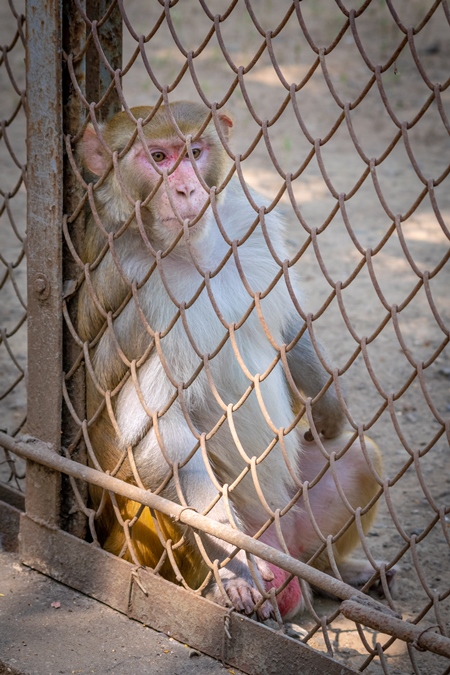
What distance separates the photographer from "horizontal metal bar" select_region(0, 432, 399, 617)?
6.98 feet

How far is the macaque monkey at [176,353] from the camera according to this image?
2574mm

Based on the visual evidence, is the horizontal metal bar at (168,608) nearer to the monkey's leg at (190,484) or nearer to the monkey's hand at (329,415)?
the monkey's leg at (190,484)

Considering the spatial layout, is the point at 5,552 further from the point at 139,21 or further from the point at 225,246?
the point at 139,21

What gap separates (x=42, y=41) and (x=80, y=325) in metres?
0.85

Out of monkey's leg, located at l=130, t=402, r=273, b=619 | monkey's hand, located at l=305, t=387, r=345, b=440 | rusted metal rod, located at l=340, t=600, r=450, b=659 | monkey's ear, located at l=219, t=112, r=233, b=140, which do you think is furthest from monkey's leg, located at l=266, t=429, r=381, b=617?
monkey's ear, located at l=219, t=112, r=233, b=140

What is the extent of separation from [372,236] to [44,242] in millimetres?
3949

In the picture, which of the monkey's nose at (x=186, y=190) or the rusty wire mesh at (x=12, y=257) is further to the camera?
the rusty wire mesh at (x=12, y=257)

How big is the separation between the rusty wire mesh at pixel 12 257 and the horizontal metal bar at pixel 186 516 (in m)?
0.39

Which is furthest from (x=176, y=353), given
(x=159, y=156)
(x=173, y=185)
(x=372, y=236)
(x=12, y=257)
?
(x=372, y=236)

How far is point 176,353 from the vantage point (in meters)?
2.69

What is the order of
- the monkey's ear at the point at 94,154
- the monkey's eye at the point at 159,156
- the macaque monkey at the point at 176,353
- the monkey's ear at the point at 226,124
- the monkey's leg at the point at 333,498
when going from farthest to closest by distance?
the monkey's leg at the point at 333,498 < the monkey's ear at the point at 226,124 < the monkey's eye at the point at 159,156 < the monkey's ear at the point at 94,154 < the macaque monkey at the point at 176,353

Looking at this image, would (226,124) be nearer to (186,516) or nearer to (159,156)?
(159,156)

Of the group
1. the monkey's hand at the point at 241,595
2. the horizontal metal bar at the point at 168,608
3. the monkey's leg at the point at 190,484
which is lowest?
the horizontal metal bar at the point at 168,608

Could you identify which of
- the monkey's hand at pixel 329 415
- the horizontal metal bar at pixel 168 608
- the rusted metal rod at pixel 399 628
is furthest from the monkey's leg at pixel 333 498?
the rusted metal rod at pixel 399 628
